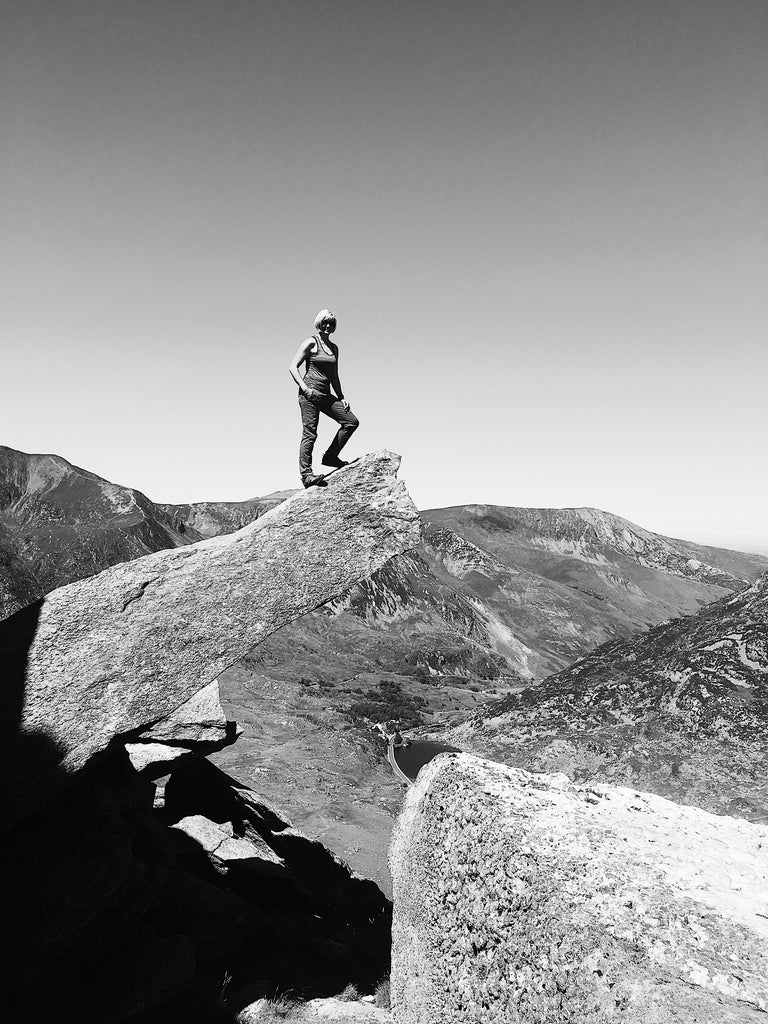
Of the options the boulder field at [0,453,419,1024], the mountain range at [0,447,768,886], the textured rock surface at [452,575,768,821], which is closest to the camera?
the boulder field at [0,453,419,1024]

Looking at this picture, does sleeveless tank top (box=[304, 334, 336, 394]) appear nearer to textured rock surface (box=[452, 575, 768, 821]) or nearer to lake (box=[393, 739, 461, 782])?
textured rock surface (box=[452, 575, 768, 821])

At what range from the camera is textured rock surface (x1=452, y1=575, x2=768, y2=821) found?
15.6m

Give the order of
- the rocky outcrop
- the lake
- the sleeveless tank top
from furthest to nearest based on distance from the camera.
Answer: the lake < the sleeveless tank top < the rocky outcrop

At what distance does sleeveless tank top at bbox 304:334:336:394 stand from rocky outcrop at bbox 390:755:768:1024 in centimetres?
803

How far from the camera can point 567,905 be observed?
5223mm

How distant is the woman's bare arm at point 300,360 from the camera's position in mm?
11930

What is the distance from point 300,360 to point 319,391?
31.1 inches

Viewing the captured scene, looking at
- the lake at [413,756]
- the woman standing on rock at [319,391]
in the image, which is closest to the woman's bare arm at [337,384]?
the woman standing on rock at [319,391]

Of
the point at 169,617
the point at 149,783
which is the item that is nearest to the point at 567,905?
the point at 169,617

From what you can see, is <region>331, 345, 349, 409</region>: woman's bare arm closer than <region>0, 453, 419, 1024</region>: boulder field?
No

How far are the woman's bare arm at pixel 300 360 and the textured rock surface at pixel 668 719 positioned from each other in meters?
14.8

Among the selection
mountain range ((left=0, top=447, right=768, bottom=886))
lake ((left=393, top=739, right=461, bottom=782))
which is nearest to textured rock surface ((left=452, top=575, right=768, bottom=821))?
mountain range ((left=0, top=447, right=768, bottom=886))

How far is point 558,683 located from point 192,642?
19976 millimetres

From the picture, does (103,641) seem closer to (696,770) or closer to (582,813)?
(582,813)
